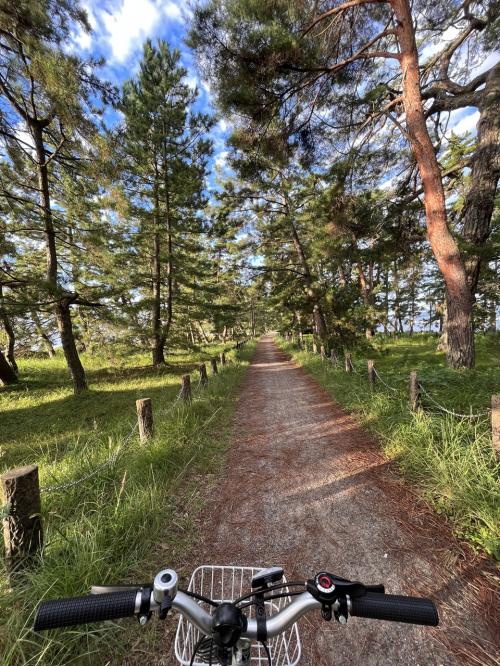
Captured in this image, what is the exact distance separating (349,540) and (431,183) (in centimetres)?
669

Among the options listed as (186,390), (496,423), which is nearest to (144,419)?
(186,390)

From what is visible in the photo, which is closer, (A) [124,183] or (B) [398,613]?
(B) [398,613]

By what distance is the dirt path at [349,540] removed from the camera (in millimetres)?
1774

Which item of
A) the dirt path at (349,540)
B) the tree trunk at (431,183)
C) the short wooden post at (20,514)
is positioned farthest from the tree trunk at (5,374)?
the tree trunk at (431,183)

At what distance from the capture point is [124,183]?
37.5 ft

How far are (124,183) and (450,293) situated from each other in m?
12.7

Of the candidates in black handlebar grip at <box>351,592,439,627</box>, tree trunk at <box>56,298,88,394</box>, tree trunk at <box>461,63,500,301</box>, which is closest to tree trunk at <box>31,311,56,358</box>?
tree trunk at <box>56,298,88,394</box>

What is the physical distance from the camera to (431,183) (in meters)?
5.58

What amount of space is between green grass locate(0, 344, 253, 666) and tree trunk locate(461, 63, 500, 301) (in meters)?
7.27

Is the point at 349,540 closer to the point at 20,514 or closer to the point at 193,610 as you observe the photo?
the point at 193,610

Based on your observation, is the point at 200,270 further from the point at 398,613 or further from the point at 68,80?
the point at 398,613

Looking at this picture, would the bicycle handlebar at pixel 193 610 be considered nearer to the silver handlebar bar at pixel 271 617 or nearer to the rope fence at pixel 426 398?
the silver handlebar bar at pixel 271 617

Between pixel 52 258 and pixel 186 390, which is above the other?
pixel 52 258

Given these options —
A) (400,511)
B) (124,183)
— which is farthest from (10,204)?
(400,511)
